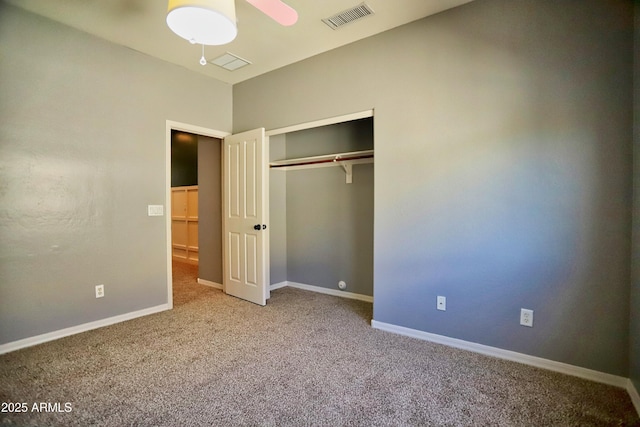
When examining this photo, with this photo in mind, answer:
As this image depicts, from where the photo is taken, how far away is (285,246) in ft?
15.3

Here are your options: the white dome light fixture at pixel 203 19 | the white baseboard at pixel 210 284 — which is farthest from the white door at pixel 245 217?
the white dome light fixture at pixel 203 19

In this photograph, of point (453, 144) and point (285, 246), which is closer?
point (453, 144)

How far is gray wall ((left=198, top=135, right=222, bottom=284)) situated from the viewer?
4.45m

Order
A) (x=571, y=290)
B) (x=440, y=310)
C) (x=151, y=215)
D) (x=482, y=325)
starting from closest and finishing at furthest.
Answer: (x=571, y=290), (x=482, y=325), (x=440, y=310), (x=151, y=215)

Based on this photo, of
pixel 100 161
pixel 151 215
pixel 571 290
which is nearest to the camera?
pixel 571 290

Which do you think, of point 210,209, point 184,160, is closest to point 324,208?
point 210,209

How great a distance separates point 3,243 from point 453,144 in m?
3.83

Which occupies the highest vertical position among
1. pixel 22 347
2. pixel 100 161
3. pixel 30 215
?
pixel 100 161

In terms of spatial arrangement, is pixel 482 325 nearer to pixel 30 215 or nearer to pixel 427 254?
pixel 427 254

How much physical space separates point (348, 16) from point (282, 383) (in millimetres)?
2982

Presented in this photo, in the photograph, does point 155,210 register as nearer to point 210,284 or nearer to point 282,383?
point 210,284

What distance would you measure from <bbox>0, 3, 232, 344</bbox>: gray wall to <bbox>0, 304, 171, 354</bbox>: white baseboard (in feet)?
0.14

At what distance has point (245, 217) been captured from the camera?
382 cm

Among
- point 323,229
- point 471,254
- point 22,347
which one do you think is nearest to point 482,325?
point 471,254
